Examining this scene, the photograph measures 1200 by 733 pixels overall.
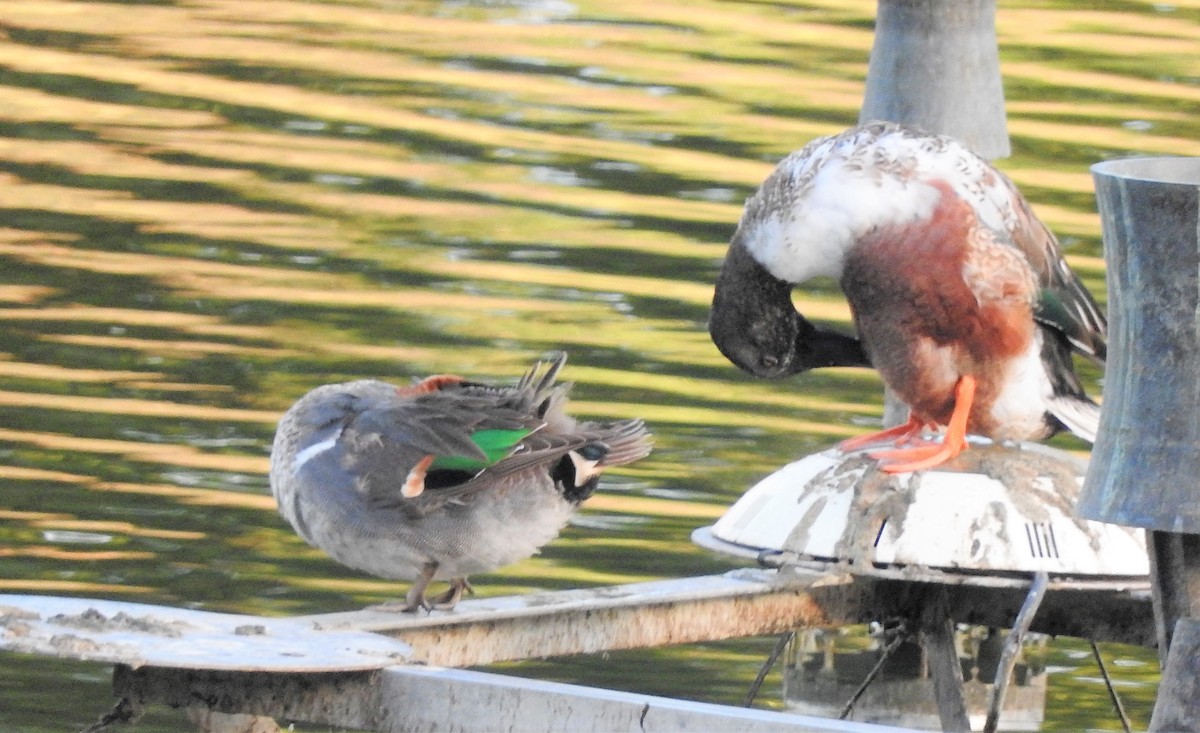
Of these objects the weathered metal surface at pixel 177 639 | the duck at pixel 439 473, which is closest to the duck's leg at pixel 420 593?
the duck at pixel 439 473

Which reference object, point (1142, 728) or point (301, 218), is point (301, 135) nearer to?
point (301, 218)

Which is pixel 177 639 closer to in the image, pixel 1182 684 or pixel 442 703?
pixel 442 703

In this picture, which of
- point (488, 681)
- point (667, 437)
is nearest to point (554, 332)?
point (667, 437)

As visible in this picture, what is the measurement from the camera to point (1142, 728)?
→ 7469 millimetres

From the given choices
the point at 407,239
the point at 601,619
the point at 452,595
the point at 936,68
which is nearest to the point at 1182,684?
the point at 601,619

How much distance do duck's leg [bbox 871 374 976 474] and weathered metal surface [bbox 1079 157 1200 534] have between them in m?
1.29

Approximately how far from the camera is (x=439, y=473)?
557 centimetres

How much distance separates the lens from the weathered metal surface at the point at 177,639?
196 inches

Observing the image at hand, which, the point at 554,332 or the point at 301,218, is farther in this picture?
the point at 301,218

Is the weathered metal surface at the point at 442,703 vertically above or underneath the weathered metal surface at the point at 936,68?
underneath

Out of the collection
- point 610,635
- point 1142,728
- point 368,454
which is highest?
point 368,454

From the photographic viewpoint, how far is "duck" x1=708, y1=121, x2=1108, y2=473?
6332mm

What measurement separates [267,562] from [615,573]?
104 cm

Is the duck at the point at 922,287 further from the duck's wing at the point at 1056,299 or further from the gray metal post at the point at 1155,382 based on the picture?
the gray metal post at the point at 1155,382
